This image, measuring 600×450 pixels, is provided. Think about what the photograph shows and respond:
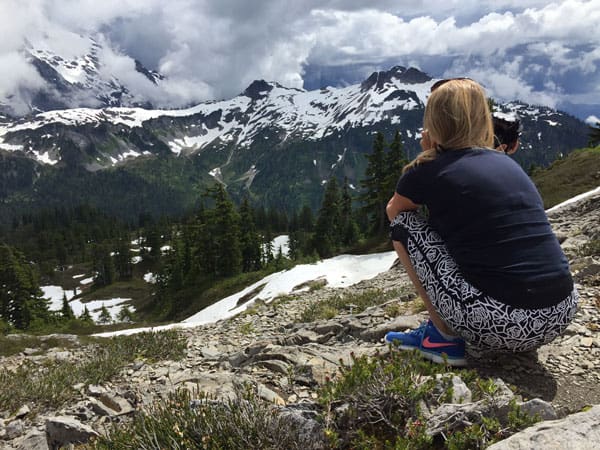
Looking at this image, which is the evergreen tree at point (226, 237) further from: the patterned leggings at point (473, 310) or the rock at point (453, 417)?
the rock at point (453, 417)

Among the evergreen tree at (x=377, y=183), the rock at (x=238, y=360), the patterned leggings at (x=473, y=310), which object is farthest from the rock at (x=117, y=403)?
the evergreen tree at (x=377, y=183)

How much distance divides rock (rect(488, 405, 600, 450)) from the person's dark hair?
3199mm

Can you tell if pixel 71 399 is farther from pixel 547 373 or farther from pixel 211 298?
pixel 211 298

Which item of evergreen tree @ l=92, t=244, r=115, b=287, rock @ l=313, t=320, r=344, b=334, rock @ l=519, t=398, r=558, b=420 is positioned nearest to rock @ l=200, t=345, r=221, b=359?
rock @ l=313, t=320, r=344, b=334

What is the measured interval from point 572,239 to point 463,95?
1149 cm

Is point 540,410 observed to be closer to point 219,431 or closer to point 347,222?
point 219,431

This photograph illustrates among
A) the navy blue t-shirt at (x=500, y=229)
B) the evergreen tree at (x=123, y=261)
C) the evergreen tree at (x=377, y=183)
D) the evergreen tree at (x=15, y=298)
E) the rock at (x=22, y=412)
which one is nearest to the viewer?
the navy blue t-shirt at (x=500, y=229)

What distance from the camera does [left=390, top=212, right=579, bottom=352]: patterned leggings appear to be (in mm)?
3311

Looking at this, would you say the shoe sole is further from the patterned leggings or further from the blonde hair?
the blonde hair

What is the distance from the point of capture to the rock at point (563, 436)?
6.80ft

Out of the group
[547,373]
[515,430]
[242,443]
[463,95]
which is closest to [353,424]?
[242,443]

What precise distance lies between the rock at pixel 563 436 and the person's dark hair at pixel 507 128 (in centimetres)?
320

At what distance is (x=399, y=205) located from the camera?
399 cm

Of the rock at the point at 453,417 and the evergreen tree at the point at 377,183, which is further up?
the evergreen tree at the point at 377,183
